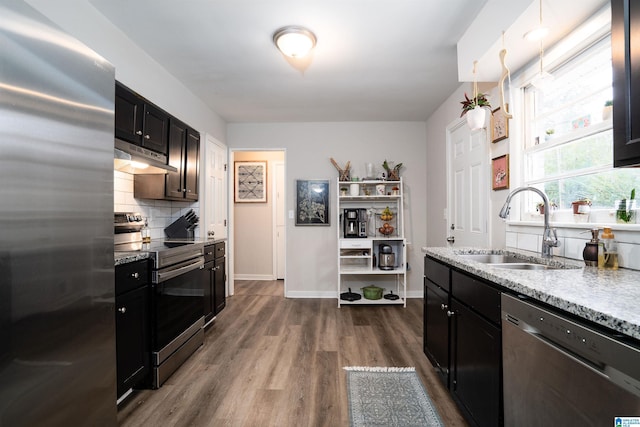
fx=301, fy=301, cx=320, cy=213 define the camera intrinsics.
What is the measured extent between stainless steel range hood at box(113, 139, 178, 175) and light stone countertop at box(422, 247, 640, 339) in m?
2.10

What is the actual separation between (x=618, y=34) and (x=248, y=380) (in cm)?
259

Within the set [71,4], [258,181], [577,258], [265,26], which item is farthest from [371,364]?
[258,181]

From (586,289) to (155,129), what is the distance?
2839 mm

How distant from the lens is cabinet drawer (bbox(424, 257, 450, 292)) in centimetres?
182

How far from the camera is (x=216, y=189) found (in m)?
3.90

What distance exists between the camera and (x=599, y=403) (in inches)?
30.6

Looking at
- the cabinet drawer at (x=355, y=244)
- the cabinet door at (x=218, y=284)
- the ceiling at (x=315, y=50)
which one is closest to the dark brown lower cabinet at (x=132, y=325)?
the cabinet door at (x=218, y=284)

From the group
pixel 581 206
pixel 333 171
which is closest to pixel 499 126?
pixel 581 206

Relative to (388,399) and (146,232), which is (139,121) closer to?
(146,232)

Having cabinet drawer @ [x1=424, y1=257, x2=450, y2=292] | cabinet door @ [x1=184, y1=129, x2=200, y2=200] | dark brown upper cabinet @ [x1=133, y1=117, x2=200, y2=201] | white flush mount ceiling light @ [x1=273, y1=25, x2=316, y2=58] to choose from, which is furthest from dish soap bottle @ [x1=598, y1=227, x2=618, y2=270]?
cabinet door @ [x1=184, y1=129, x2=200, y2=200]

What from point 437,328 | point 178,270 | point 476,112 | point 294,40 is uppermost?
point 294,40

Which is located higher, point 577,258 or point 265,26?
point 265,26

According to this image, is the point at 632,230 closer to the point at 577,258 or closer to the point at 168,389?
the point at 577,258

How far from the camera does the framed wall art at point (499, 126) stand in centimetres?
227
